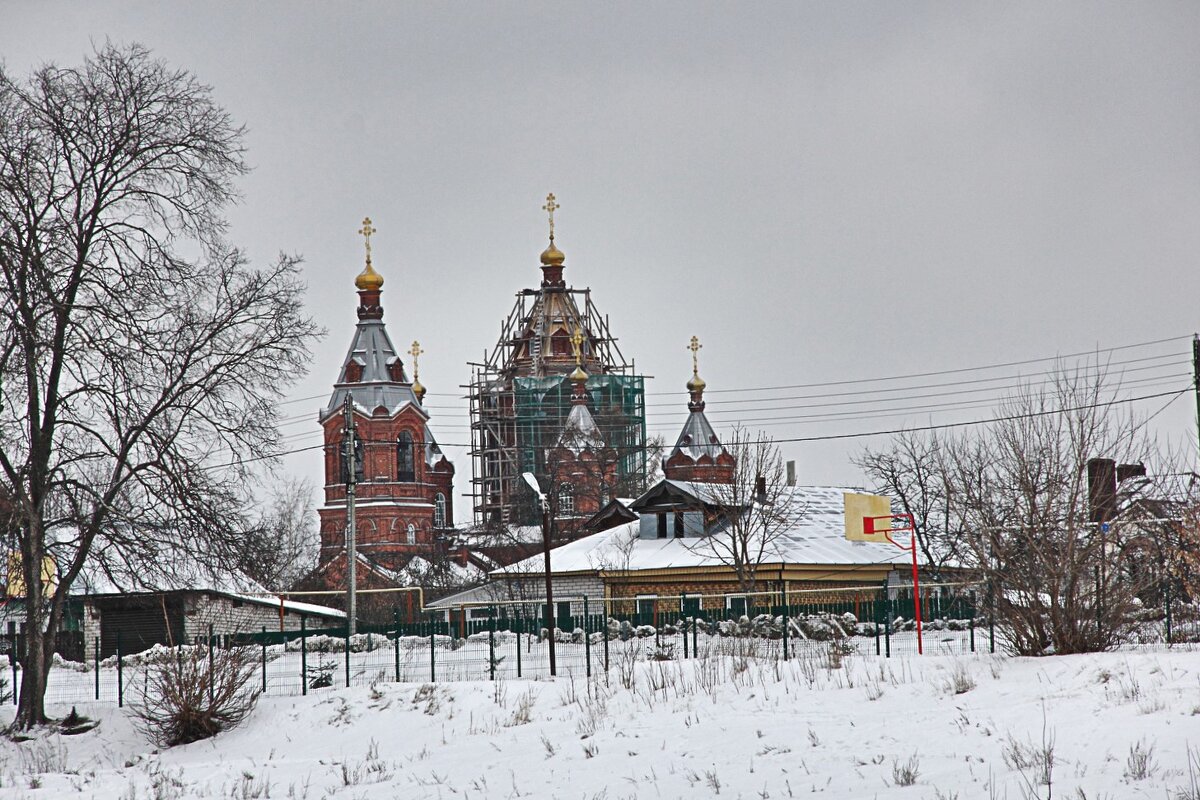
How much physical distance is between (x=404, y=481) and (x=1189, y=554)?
205 feet

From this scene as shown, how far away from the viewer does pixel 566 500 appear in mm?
80875

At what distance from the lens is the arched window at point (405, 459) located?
294 ft

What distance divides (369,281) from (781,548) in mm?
42617

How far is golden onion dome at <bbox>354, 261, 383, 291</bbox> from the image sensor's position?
8719 centimetres

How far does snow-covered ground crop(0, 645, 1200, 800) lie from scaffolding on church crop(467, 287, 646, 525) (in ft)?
185

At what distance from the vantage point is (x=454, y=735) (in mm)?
22500

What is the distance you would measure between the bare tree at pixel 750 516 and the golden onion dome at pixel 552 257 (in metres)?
44.8

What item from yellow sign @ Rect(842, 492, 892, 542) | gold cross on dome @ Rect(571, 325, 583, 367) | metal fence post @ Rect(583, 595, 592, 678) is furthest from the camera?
gold cross on dome @ Rect(571, 325, 583, 367)

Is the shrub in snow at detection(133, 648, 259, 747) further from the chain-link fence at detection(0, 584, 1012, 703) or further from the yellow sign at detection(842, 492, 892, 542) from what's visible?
the yellow sign at detection(842, 492, 892, 542)

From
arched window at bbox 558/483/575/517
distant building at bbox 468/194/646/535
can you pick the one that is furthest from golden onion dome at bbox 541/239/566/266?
arched window at bbox 558/483/575/517

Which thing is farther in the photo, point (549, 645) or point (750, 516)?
point (750, 516)

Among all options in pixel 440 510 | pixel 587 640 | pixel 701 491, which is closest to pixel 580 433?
pixel 440 510

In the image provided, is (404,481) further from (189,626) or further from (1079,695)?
(1079,695)

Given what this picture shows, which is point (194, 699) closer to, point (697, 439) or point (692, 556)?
point (692, 556)
